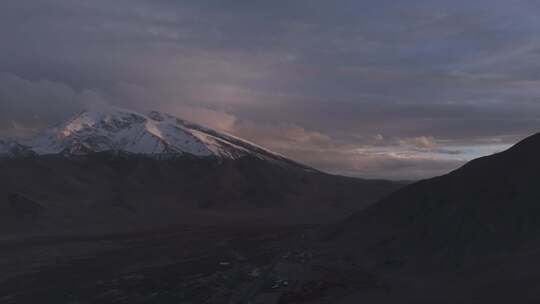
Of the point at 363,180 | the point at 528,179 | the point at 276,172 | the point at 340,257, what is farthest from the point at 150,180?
the point at 528,179

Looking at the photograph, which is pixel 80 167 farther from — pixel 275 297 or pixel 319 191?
pixel 275 297

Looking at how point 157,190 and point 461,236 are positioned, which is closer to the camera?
point 461,236

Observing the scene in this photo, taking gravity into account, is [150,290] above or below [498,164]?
below

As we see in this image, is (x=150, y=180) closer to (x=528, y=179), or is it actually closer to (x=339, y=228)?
(x=339, y=228)

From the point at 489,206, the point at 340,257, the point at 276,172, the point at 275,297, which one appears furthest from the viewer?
the point at 276,172

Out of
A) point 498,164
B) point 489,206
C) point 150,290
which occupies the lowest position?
point 150,290

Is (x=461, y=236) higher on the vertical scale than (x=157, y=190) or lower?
lower

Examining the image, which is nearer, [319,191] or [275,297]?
[275,297]

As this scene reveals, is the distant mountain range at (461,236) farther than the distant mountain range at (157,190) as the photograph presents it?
No

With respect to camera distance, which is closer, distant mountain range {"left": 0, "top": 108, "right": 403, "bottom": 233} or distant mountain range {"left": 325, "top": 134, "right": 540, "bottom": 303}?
distant mountain range {"left": 325, "top": 134, "right": 540, "bottom": 303}

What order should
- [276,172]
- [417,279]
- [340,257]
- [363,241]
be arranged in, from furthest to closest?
[276,172], [363,241], [340,257], [417,279]
